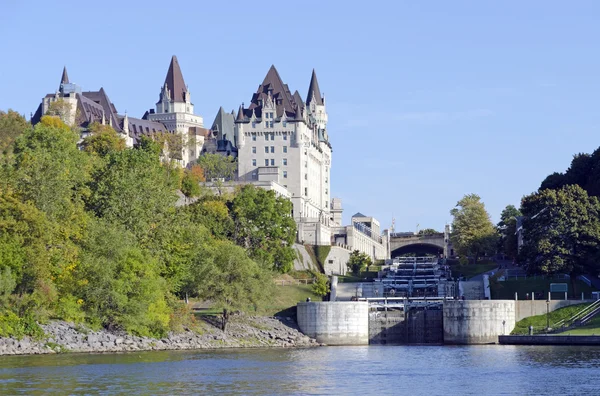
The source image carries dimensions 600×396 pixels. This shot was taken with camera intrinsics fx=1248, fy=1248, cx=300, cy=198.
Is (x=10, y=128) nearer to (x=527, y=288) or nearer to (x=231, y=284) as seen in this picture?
(x=231, y=284)

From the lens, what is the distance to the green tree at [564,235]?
113 meters

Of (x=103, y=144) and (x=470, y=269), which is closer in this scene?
(x=103, y=144)

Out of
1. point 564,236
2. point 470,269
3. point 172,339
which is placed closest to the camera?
point 172,339

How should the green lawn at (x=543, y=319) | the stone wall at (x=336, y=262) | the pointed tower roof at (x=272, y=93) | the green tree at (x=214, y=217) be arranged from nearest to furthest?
the green lawn at (x=543, y=319) < the green tree at (x=214, y=217) < the stone wall at (x=336, y=262) < the pointed tower roof at (x=272, y=93)

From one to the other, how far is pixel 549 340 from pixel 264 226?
44143mm

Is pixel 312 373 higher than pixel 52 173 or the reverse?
the reverse

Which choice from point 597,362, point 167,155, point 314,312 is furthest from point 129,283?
point 167,155

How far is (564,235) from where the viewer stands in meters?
114

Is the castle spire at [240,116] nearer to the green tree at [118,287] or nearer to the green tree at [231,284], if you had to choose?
the green tree at [231,284]

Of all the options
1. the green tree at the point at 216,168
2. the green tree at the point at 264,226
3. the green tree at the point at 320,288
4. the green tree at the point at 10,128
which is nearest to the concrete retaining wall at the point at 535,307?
the green tree at the point at 320,288

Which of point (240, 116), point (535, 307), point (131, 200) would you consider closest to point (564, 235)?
point (535, 307)

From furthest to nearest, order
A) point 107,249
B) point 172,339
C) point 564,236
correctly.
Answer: point 564,236 → point 172,339 → point 107,249

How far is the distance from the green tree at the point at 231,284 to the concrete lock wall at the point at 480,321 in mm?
16093

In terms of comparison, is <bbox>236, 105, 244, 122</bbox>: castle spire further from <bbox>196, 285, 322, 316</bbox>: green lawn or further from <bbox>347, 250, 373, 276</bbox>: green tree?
<bbox>196, 285, 322, 316</bbox>: green lawn
